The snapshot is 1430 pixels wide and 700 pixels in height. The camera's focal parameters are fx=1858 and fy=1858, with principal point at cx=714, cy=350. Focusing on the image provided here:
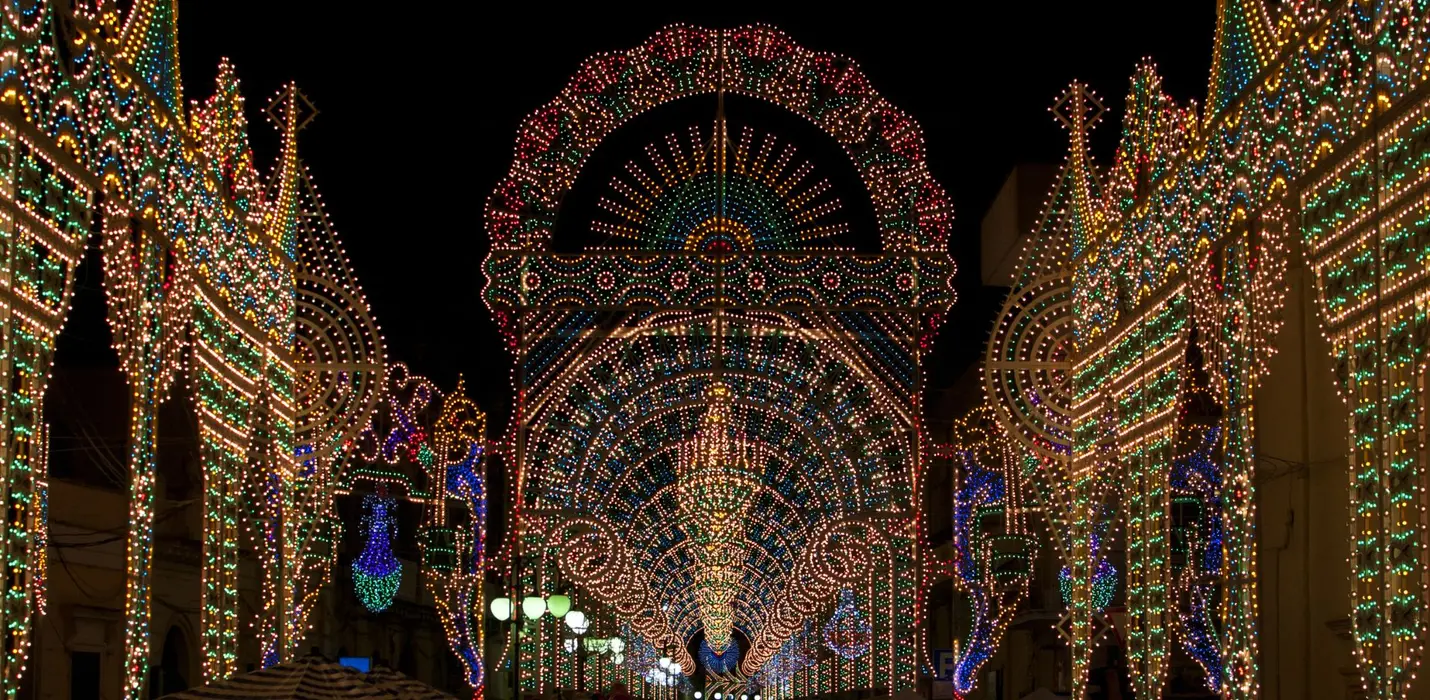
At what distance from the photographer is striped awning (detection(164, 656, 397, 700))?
8516 millimetres

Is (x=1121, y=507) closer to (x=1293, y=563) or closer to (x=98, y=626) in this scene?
(x=1293, y=563)

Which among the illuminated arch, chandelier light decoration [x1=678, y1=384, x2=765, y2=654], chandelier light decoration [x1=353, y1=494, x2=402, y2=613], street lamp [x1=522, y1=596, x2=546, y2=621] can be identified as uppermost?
the illuminated arch

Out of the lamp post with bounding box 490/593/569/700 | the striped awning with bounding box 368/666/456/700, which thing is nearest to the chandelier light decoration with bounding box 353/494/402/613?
the lamp post with bounding box 490/593/569/700

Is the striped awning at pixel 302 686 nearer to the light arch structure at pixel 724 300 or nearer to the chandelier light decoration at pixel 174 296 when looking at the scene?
the chandelier light decoration at pixel 174 296

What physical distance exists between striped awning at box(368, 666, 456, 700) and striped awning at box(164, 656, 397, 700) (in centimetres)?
5

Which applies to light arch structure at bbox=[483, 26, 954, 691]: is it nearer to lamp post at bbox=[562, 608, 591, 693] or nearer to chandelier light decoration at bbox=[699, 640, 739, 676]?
lamp post at bbox=[562, 608, 591, 693]

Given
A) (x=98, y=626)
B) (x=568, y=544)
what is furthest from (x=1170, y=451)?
(x=98, y=626)

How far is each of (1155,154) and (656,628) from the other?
26.3m

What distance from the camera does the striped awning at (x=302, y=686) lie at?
335 inches

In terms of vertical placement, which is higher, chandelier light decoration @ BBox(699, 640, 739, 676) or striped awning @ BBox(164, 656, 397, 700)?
chandelier light decoration @ BBox(699, 640, 739, 676)

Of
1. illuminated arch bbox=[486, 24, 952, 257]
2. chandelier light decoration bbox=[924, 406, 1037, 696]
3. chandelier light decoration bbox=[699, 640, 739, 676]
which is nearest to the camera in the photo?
illuminated arch bbox=[486, 24, 952, 257]

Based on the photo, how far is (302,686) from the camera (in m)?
8.59

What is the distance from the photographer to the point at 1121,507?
14359mm

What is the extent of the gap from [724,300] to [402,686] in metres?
9.79
